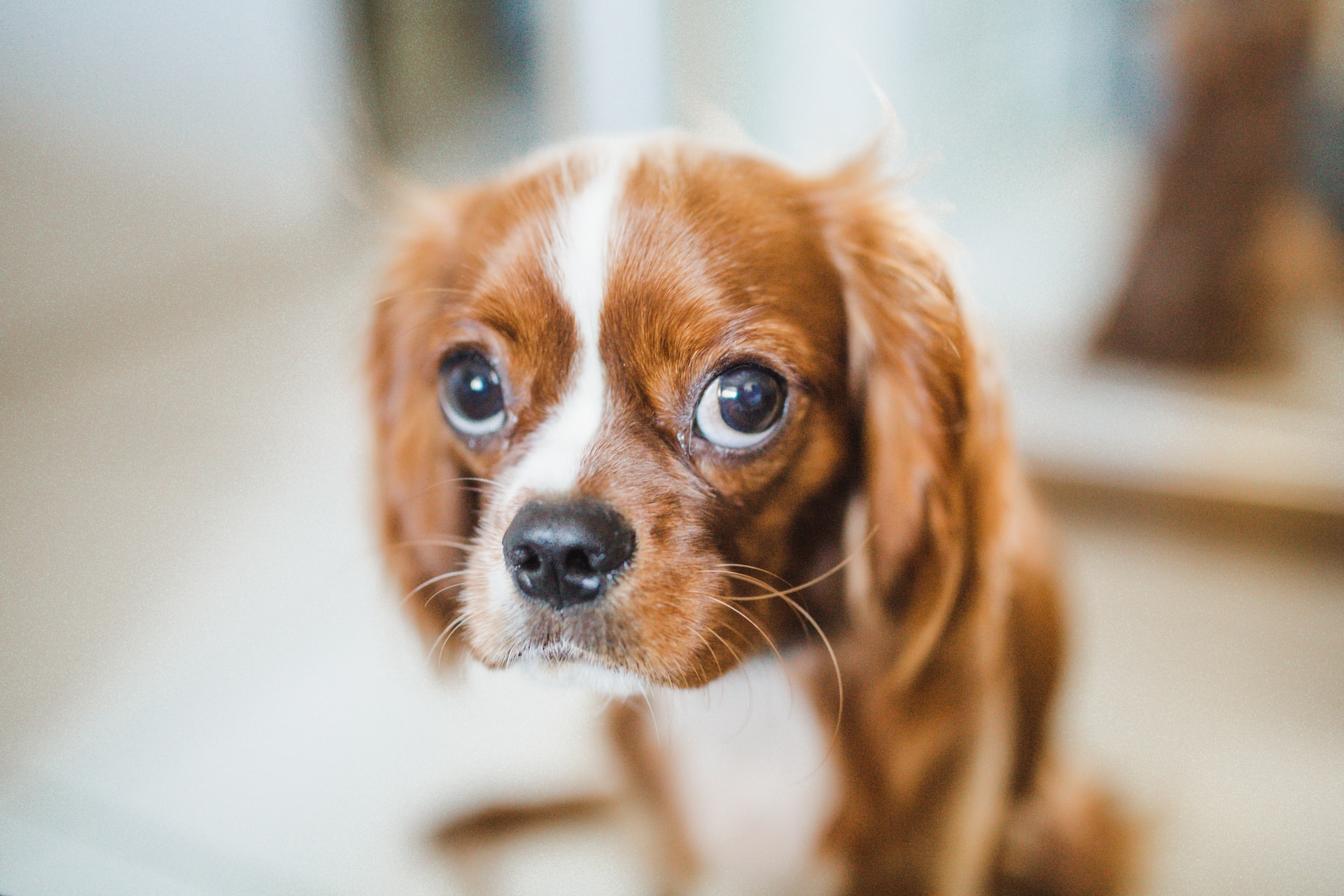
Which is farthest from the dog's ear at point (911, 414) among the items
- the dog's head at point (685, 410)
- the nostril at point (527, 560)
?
the nostril at point (527, 560)

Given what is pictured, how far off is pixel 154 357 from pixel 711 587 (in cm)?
56

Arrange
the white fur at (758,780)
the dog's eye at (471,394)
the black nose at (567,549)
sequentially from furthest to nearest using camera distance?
the white fur at (758,780), the dog's eye at (471,394), the black nose at (567,549)

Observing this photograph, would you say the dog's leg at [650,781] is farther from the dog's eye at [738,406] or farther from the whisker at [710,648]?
the dog's eye at [738,406]

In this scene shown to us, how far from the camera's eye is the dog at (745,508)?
47 cm

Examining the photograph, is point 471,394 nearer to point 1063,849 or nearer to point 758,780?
point 758,780

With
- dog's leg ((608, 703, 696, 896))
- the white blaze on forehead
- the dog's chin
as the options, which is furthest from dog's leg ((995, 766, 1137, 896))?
the white blaze on forehead

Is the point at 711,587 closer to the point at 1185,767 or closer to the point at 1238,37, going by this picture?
the point at 1185,767

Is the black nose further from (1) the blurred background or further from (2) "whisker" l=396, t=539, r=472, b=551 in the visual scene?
(1) the blurred background

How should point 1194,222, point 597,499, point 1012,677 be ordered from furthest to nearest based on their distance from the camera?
point 1194,222, point 1012,677, point 597,499

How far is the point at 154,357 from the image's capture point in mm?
721

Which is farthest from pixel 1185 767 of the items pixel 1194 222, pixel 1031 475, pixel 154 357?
pixel 154 357

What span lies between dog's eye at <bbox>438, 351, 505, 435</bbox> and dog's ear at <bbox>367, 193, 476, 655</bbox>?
0.13ft

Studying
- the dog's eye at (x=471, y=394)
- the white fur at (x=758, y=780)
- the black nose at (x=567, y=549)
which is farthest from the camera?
the white fur at (x=758, y=780)

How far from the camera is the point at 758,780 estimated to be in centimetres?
70
